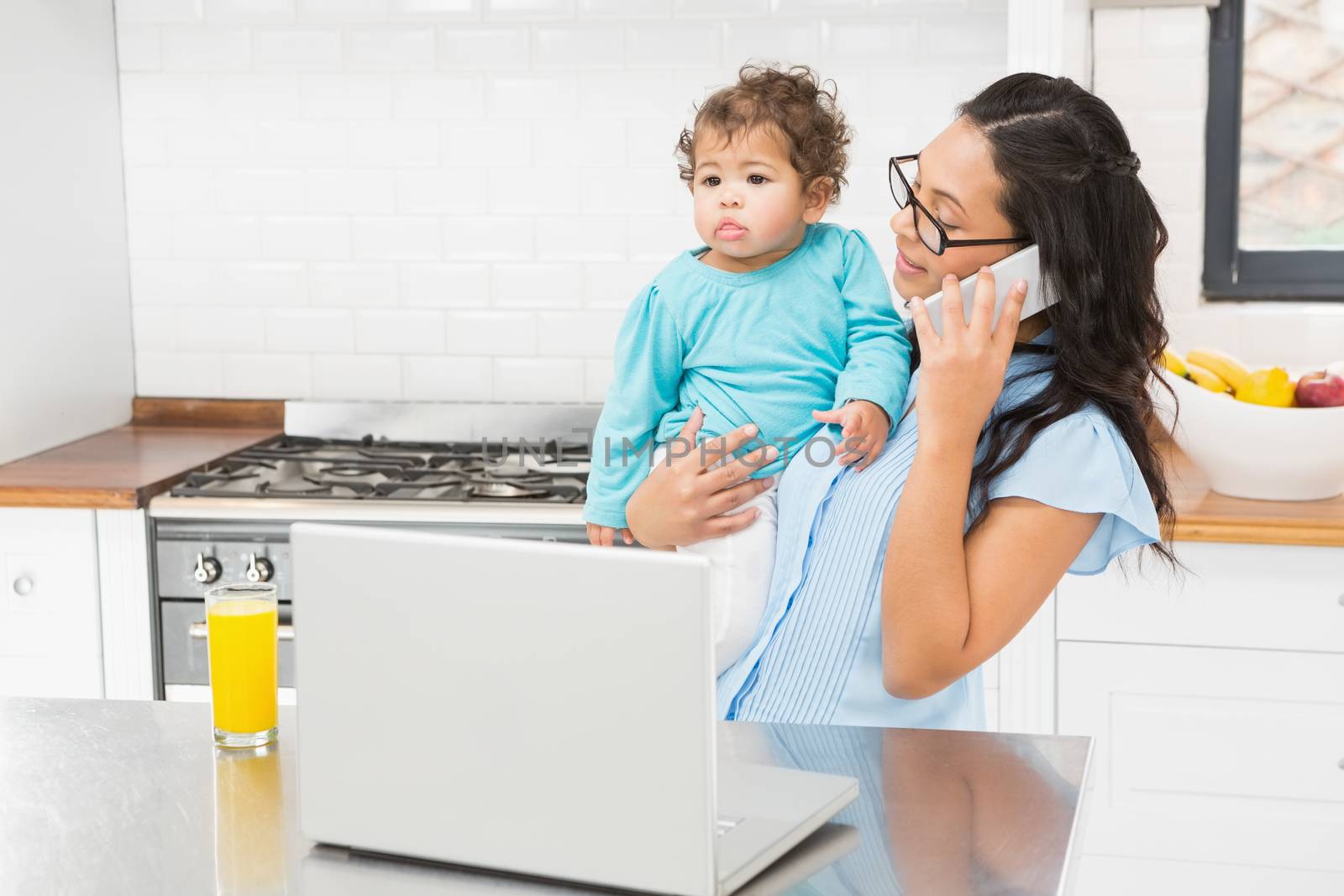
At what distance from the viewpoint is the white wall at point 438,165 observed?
9.86 ft

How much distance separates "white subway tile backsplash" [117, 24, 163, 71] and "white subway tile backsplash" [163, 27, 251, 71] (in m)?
0.02

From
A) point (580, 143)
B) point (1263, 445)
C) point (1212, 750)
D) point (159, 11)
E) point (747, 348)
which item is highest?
point (159, 11)

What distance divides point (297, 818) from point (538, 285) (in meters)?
2.20

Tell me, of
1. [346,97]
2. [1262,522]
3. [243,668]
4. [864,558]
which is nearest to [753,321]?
[864,558]

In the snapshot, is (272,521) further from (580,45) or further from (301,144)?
(580,45)

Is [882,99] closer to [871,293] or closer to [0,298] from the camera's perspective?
[871,293]

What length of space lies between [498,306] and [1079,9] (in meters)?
1.37

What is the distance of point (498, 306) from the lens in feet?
10.4

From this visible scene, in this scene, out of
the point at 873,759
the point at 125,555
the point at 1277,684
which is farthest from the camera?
the point at 125,555

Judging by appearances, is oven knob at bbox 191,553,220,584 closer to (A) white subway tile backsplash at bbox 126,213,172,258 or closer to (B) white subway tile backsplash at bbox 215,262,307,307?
(B) white subway tile backsplash at bbox 215,262,307,307

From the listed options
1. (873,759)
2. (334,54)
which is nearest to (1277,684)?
(873,759)

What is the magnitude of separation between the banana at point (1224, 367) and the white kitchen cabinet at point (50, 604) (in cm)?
207

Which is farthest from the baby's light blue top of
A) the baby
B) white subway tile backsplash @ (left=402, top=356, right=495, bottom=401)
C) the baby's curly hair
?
white subway tile backsplash @ (left=402, top=356, right=495, bottom=401)

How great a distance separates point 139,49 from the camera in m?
3.18
